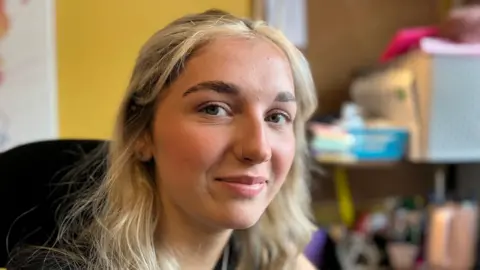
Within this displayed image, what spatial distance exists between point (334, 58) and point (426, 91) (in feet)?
1.37

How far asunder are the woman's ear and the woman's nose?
0.18 m

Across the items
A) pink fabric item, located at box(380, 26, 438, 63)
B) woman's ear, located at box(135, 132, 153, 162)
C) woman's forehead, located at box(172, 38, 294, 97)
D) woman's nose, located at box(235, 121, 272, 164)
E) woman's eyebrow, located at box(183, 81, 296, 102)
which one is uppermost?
woman's forehead, located at box(172, 38, 294, 97)

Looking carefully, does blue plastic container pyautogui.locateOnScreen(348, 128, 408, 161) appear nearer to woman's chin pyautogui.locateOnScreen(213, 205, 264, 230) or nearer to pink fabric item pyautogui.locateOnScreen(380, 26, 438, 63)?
pink fabric item pyautogui.locateOnScreen(380, 26, 438, 63)

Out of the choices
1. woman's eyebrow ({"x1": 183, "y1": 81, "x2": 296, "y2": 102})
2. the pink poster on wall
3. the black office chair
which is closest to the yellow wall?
the pink poster on wall

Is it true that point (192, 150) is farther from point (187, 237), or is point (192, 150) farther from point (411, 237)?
point (411, 237)

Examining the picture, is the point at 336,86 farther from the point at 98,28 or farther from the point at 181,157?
the point at 181,157

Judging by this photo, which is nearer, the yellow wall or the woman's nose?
the woman's nose

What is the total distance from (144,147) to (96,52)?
72 centimetres

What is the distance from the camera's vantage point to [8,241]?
1202mm

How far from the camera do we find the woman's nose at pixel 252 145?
1.04 metres

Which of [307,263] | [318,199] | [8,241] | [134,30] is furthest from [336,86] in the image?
[8,241]

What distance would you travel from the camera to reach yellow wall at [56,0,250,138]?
1774 millimetres

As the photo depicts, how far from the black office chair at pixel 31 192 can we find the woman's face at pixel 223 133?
23cm

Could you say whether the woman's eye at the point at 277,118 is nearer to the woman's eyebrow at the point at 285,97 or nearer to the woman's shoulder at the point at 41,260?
the woman's eyebrow at the point at 285,97
